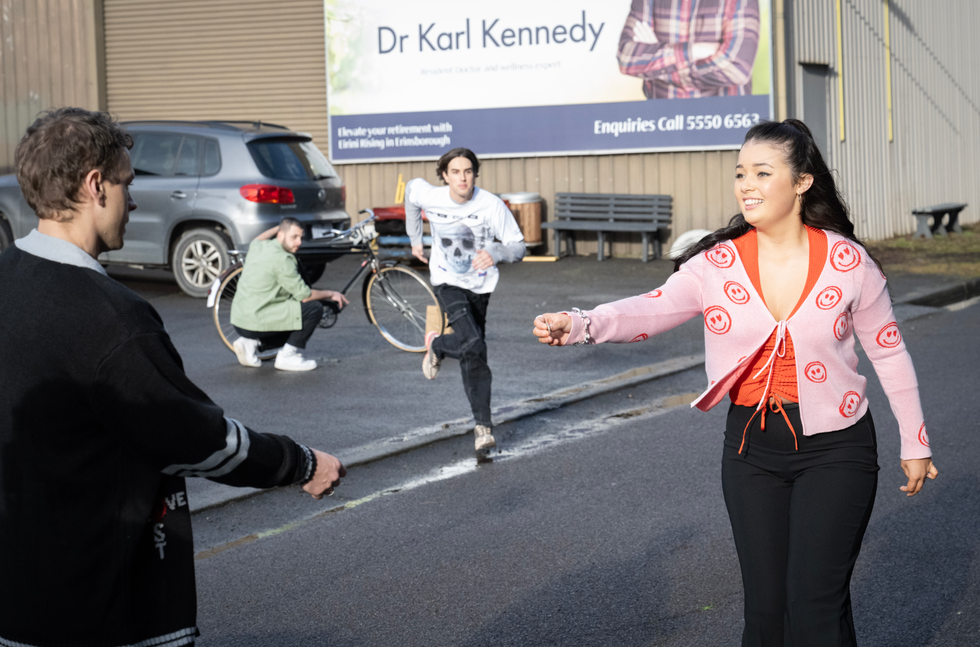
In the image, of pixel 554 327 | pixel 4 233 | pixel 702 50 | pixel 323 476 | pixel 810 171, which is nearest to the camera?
pixel 323 476

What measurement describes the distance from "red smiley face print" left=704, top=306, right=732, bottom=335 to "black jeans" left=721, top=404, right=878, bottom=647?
0.83 feet

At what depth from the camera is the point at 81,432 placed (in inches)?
93.7

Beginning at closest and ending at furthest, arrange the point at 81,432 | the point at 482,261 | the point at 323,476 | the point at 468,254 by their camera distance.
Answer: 1. the point at 81,432
2. the point at 323,476
3. the point at 482,261
4. the point at 468,254

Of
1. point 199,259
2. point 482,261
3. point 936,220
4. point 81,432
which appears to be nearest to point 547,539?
point 482,261

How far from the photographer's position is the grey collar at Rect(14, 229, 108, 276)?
2410 mm

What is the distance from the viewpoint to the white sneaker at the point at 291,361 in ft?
32.6

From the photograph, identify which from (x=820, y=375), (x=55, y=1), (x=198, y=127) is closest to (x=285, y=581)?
(x=820, y=375)

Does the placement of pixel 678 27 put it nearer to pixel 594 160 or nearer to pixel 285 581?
pixel 594 160

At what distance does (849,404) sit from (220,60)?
19188mm

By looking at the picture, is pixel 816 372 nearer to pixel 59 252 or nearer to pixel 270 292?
pixel 59 252

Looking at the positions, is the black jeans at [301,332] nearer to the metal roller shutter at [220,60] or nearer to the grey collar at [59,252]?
the grey collar at [59,252]

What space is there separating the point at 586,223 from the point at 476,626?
14058mm

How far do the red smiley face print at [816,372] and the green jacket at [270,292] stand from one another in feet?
23.2

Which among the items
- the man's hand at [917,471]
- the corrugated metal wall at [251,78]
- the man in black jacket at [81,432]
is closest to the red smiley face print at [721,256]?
the man's hand at [917,471]
